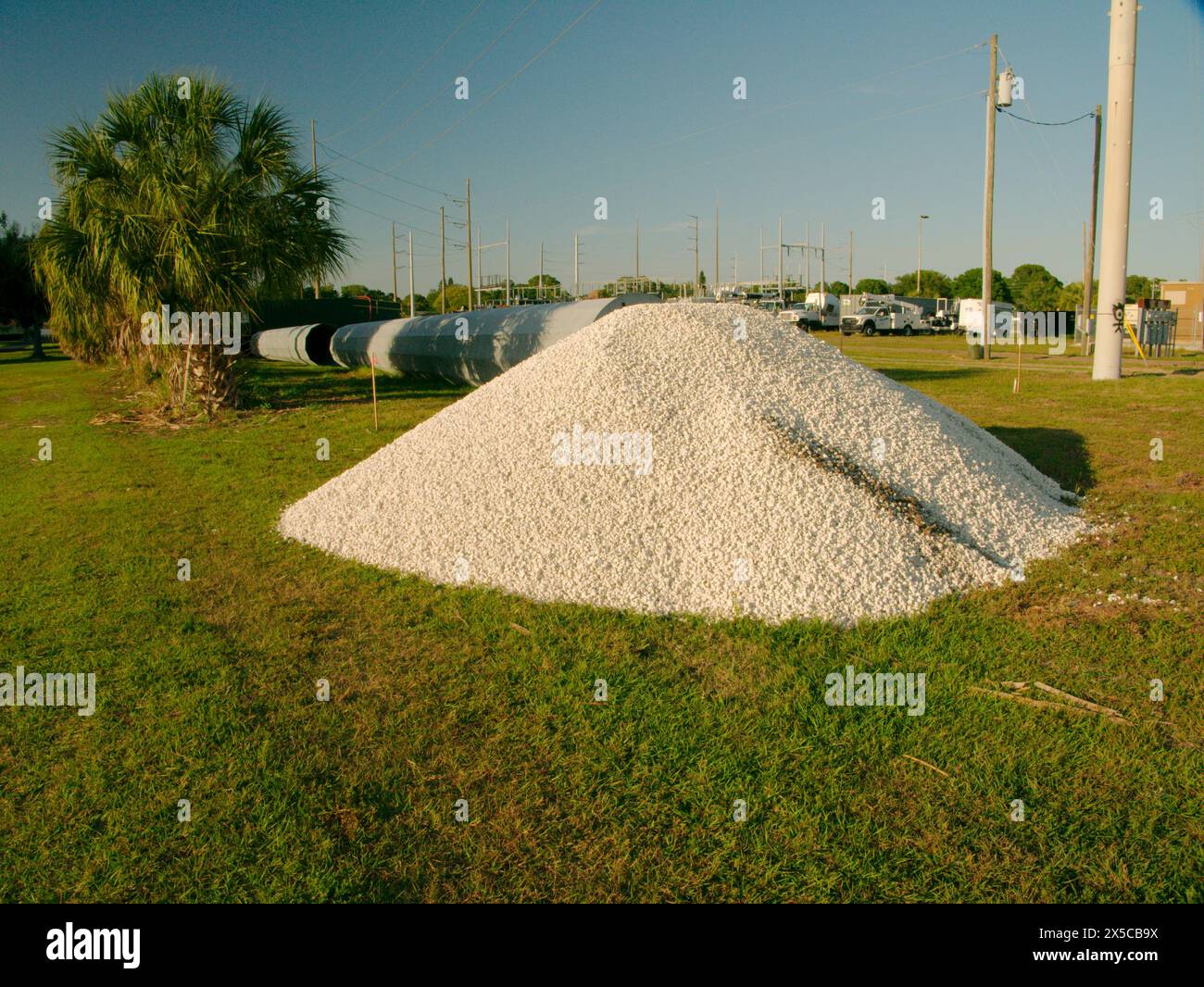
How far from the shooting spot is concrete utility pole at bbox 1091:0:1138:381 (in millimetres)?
15836

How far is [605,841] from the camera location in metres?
2.95

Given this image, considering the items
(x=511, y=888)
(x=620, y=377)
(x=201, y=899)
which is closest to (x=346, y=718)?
(x=201, y=899)

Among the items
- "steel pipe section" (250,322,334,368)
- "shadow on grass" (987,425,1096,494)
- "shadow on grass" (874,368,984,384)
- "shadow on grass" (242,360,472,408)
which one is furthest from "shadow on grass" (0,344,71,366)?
"shadow on grass" (987,425,1096,494)

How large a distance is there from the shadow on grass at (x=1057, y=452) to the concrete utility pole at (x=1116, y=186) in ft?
22.3

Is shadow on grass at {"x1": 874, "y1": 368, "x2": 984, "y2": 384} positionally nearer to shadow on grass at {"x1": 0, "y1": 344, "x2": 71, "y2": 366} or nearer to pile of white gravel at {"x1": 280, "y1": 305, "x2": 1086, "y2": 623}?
pile of white gravel at {"x1": 280, "y1": 305, "x2": 1086, "y2": 623}

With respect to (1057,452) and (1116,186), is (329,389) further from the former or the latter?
(1116,186)

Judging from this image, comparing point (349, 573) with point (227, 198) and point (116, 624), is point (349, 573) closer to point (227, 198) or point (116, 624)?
point (116, 624)

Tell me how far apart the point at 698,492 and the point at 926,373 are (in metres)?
15.9

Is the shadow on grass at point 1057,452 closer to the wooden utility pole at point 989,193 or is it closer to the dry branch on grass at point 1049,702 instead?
the dry branch on grass at point 1049,702

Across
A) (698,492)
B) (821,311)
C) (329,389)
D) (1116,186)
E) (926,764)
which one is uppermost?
(1116,186)

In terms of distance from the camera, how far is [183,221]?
42.9 feet

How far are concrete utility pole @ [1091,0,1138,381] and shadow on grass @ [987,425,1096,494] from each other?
22.3ft

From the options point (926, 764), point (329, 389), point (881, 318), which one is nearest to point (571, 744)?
point (926, 764)

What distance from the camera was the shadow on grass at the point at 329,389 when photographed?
15.8 metres
